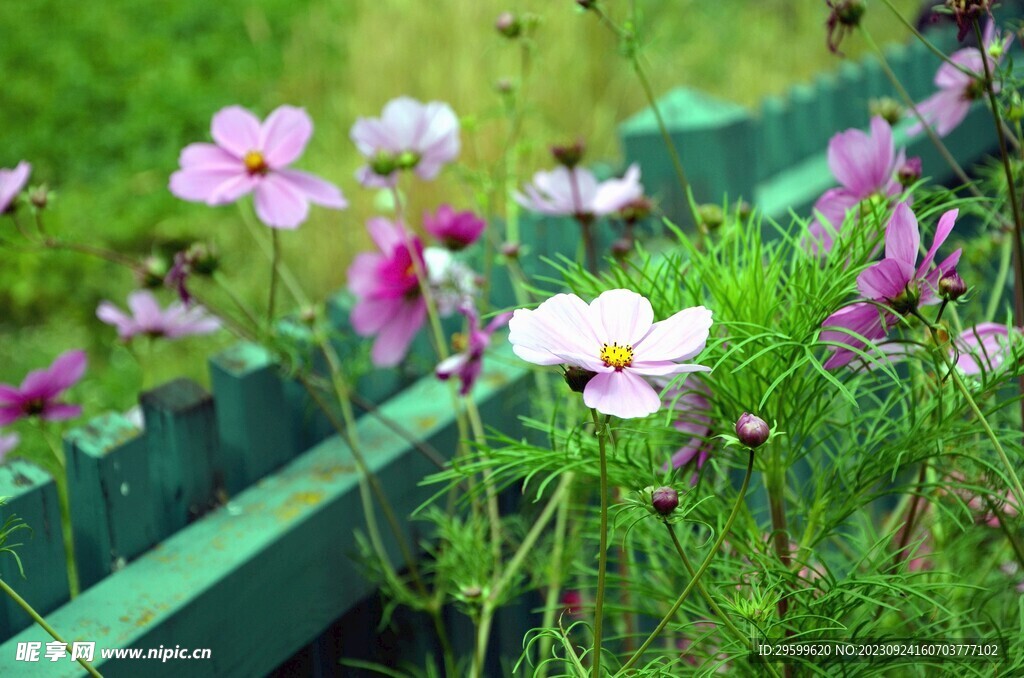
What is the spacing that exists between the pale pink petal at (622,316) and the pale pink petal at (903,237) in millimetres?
141

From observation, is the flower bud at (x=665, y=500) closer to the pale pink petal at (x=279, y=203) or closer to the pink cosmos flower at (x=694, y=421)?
the pink cosmos flower at (x=694, y=421)

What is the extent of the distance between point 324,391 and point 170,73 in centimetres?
372

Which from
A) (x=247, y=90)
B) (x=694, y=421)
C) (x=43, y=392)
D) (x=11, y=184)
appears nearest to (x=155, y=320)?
(x=43, y=392)

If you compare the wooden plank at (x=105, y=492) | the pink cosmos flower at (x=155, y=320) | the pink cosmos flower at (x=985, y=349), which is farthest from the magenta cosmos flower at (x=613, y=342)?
the pink cosmos flower at (x=155, y=320)

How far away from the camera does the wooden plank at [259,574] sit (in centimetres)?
91

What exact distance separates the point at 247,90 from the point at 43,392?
3.77 metres

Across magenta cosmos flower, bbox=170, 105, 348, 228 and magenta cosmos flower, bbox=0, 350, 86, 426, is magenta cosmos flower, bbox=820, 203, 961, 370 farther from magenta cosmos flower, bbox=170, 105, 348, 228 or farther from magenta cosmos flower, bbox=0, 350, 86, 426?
magenta cosmos flower, bbox=0, 350, 86, 426

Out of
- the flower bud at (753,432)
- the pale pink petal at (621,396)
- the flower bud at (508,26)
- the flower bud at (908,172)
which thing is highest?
the flower bud at (508,26)

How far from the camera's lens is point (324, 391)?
47.6 inches

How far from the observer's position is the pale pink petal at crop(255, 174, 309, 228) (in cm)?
101

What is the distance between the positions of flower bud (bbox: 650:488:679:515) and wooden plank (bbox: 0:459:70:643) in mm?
536

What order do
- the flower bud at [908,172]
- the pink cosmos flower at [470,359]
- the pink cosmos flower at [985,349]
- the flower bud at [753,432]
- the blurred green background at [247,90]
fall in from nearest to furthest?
1. the flower bud at [753,432]
2. the pink cosmos flower at [985,349]
3. the flower bud at [908,172]
4. the pink cosmos flower at [470,359]
5. the blurred green background at [247,90]

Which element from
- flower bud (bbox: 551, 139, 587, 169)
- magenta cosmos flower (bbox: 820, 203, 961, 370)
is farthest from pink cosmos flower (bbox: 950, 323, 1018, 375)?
flower bud (bbox: 551, 139, 587, 169)

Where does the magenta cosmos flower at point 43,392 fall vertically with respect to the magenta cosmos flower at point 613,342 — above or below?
below
